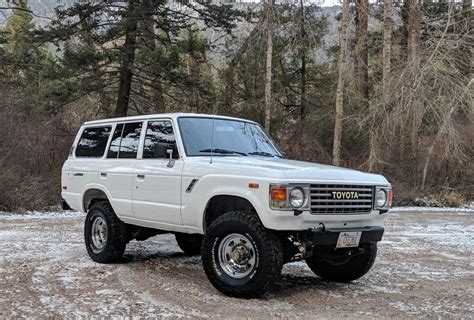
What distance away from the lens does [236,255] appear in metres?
6.12

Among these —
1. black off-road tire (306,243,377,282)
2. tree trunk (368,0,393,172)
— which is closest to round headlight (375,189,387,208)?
black off-road tire (306,243,377,282)

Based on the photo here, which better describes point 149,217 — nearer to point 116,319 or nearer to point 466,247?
point 116,319

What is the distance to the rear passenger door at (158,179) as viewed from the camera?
268 inches

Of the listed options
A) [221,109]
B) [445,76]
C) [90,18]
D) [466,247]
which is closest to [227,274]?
[466,247]

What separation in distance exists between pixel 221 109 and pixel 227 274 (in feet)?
62.4

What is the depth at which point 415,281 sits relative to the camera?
725cm

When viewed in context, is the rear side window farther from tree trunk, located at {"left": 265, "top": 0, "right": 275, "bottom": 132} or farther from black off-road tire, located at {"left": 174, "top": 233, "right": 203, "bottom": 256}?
tree trunk, located at {"left": 265, "top": 0, "right": 275, "bottom": 132}

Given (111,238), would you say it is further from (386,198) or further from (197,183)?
(386,198)

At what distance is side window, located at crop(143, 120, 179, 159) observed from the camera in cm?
698

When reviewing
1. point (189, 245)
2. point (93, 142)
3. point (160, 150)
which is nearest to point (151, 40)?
point (93, 142)

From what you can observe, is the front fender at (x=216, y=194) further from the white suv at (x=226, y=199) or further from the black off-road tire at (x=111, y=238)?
the black off-road tire at (x=111, y=238)

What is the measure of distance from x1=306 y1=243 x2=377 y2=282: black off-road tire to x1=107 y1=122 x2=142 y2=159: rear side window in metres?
2.84

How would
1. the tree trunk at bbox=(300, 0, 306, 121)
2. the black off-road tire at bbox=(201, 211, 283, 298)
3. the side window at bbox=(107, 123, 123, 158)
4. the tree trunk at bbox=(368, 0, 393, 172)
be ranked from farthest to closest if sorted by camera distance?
1. the tree trunk at bbox=(300, 0, 306, 121)
2. the tree trunk at bbox=(368, 0, 393, 172)
3. the side window at bbox=(107, 123, 123, 158)
4. the black off-road tire at bbox=(201, 211, 283, 298)

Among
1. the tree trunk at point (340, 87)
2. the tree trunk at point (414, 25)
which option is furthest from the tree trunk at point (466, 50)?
the tree trunk at point (340, 87)
